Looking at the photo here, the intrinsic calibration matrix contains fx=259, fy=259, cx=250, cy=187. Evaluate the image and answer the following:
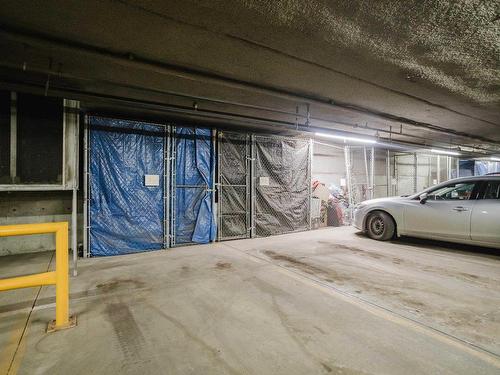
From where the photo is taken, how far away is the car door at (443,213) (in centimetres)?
474

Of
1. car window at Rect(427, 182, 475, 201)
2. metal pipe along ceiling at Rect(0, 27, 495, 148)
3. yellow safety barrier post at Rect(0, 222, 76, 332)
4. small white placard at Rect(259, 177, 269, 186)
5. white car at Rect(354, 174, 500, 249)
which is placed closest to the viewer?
yellow safety barrier post at Rect(0, 222, 76, 332)

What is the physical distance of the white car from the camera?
4516mm

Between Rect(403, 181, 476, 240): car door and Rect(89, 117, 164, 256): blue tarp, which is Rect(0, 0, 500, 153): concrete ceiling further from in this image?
Rect(403, 181, 476, 240): car door

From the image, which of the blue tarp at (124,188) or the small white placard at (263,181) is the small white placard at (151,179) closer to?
the blue tarp at (124,188)

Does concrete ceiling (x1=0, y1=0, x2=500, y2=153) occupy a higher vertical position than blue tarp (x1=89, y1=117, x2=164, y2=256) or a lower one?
higher

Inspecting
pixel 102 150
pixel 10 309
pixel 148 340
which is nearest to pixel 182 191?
pixel 102 150

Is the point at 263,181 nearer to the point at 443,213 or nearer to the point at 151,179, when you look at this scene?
the point at 151,179

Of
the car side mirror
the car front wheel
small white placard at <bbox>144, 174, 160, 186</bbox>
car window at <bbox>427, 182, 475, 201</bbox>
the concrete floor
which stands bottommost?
the concrete floor

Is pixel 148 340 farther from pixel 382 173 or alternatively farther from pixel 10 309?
pixel 382 173

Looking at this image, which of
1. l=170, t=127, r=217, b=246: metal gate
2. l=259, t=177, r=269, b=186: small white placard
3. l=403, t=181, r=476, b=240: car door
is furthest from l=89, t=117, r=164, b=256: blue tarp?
l=403, t=181, r=476, b=240: car door

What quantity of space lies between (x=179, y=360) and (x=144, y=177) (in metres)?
3.86

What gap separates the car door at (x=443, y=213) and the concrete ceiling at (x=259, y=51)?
65.8 inches

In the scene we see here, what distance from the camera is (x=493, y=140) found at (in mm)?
8891

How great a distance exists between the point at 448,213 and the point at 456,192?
676mm
